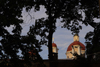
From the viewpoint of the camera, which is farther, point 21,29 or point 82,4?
point 82,4

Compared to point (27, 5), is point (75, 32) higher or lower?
lower

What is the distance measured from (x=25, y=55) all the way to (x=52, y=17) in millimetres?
7844

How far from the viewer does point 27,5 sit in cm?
2103

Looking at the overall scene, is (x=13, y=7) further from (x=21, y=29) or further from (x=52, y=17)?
(x=52, y=17)

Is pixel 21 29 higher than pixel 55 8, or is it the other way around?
pixel 55 8

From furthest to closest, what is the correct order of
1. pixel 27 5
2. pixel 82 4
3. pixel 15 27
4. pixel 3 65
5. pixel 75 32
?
pixel 75 32
pixel 82 4
pixel 27 5
pixel 15 27
pixel 3 65

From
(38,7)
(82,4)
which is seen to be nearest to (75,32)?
(82,4)

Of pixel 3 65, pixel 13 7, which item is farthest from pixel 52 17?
pixel 3 65

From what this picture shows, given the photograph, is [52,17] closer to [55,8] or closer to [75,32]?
[55,8]

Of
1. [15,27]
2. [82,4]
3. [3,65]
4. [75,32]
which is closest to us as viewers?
[3,65]

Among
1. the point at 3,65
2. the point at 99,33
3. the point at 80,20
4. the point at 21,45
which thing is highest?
the point at 80,20

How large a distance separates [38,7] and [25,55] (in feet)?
23.8

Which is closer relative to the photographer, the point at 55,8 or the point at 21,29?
the point at 21,29

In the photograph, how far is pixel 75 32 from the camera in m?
25.4
